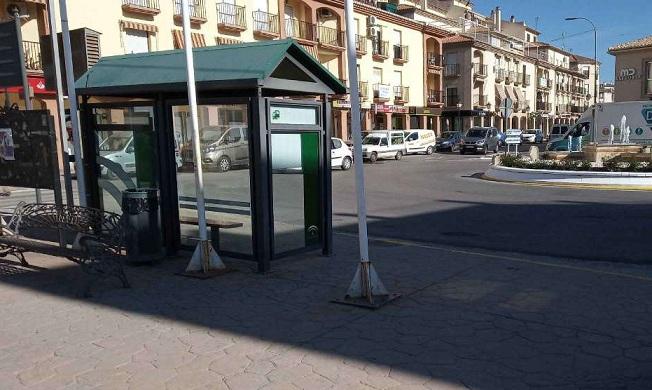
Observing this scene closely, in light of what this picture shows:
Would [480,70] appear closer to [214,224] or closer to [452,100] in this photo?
[452,100]

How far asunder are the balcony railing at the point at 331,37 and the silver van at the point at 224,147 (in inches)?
1235

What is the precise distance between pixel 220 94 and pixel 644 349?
5.03m

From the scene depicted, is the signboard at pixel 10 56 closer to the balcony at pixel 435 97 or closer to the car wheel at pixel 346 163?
the car wheel at pixel 346 163

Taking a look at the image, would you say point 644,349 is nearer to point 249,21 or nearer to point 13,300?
point 13,300

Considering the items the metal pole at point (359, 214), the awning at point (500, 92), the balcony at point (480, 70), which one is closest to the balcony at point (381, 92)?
the balcony at point (480, 70)

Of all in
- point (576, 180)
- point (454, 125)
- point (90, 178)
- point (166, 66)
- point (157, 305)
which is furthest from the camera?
point (454, 125)

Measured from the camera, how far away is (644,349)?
13.5ft

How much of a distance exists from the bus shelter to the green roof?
2 centimetres

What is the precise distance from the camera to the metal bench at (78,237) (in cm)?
564

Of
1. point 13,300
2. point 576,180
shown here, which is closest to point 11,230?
point 13,300

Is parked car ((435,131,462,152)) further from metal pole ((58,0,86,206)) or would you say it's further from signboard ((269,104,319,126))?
metal pole ((58,0,86,206))

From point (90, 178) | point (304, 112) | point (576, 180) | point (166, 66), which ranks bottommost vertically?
point (576, 180)

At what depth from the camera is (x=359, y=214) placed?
17.0 feet

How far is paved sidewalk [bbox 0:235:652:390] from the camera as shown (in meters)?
3.77
